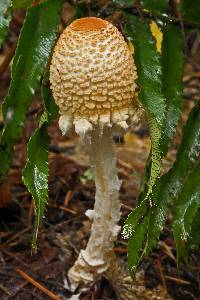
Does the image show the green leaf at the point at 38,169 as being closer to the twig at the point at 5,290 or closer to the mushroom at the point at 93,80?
the mushroom at the point at 93,80

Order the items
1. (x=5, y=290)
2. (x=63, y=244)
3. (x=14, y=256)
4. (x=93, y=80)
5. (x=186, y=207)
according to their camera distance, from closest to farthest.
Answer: (x=93, y=80), (x=186, y=207), (x=5, y=290), (x=14, y=256), (x=63, y=244)

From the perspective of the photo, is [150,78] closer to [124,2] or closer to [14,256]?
[124,2]

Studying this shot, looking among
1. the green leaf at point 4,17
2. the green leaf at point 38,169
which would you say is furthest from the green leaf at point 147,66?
the green leaf at point 4,17

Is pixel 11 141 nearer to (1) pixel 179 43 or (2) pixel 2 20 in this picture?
(2) pixel 2 20

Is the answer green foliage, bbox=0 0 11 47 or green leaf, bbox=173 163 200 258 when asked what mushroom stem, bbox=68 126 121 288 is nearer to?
green leaf, bbox=173 163 200 258

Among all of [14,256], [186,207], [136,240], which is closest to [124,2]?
[186,207]

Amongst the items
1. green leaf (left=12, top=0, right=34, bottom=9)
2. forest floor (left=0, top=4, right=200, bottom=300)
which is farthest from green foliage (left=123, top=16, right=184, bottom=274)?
green leaf (left=12, top=0, right=34, bottom=9)
